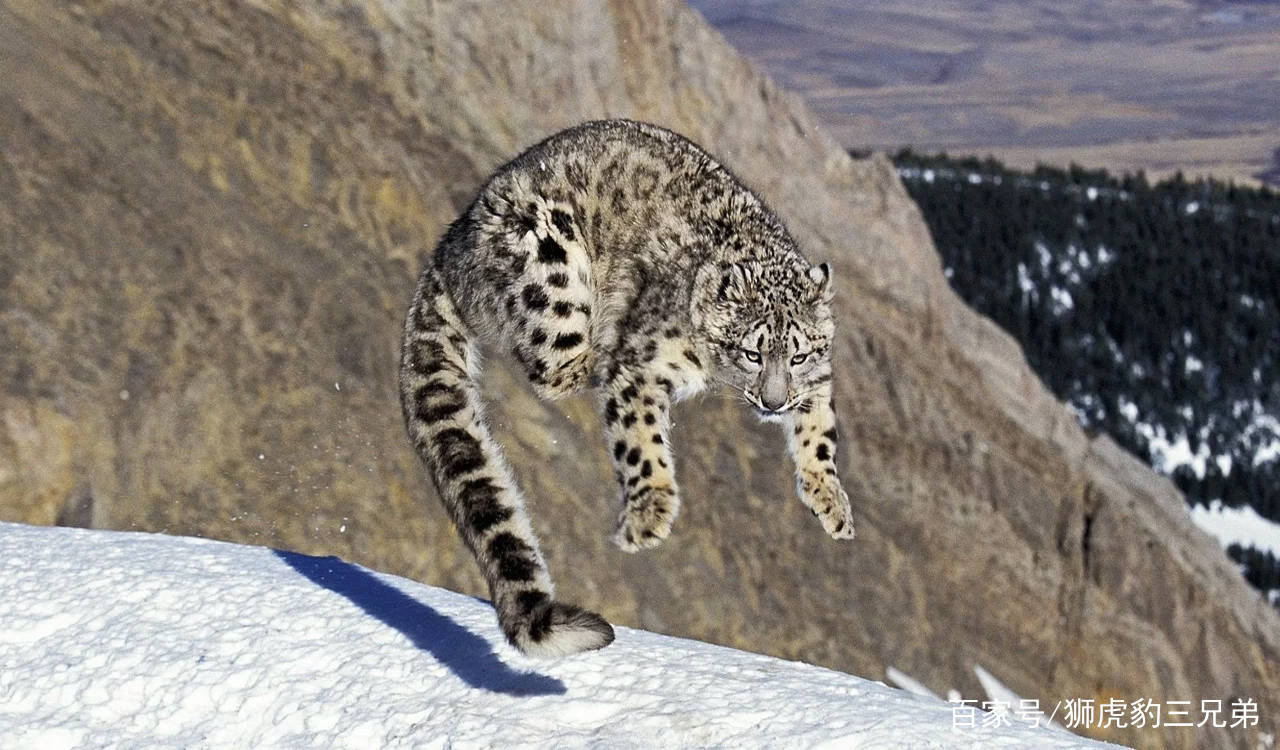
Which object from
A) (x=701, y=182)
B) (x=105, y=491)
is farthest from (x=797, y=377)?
(x=105, y=491)

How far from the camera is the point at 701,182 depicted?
33.1 ft

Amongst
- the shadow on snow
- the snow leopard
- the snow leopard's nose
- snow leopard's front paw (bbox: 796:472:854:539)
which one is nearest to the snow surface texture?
the shadow on snow

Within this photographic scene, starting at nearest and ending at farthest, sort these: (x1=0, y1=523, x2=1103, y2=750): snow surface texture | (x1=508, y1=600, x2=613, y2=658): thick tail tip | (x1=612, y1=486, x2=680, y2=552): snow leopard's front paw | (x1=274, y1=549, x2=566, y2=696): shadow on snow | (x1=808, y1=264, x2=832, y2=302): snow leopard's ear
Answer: (x1=508, y1=600, x2=613, y2=658): thick tail tip < (x1=612, y1=486, x2=680, y2=552): snow leopard's front paw < (x1=808, y1=264, x2=832, y2=302): snow leopard's ear < (x1=0, y1=523, x2=1103, y2=750): snow surface texture < (x1=274, y1=549, x2=566, y2=696): shadow on snow

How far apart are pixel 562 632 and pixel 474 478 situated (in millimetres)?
1699

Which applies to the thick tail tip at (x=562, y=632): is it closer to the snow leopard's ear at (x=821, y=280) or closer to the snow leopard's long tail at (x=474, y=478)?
the snow leopard's long tail at (x=474, y=478)

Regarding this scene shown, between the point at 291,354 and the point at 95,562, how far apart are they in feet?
37.1

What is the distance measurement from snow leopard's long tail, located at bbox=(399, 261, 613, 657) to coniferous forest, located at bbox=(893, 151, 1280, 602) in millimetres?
74328

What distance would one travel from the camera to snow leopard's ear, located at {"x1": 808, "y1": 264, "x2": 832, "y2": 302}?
9594mm

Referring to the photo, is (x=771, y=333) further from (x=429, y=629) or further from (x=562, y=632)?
(x=429, y=629)

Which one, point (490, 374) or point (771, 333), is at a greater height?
point (490, 374)

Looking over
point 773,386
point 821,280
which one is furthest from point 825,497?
point 821,280

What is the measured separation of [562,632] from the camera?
7.88 metres

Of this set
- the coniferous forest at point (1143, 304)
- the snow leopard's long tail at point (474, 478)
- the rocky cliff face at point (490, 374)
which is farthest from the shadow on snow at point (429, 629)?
the coniferous forest at point (1143, 304)

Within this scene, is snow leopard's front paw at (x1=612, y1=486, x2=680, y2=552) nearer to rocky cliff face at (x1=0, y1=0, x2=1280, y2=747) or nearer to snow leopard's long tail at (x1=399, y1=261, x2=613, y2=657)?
snow leopard's long tail at (x1=399, y1=261, x2=613, y2=657)
